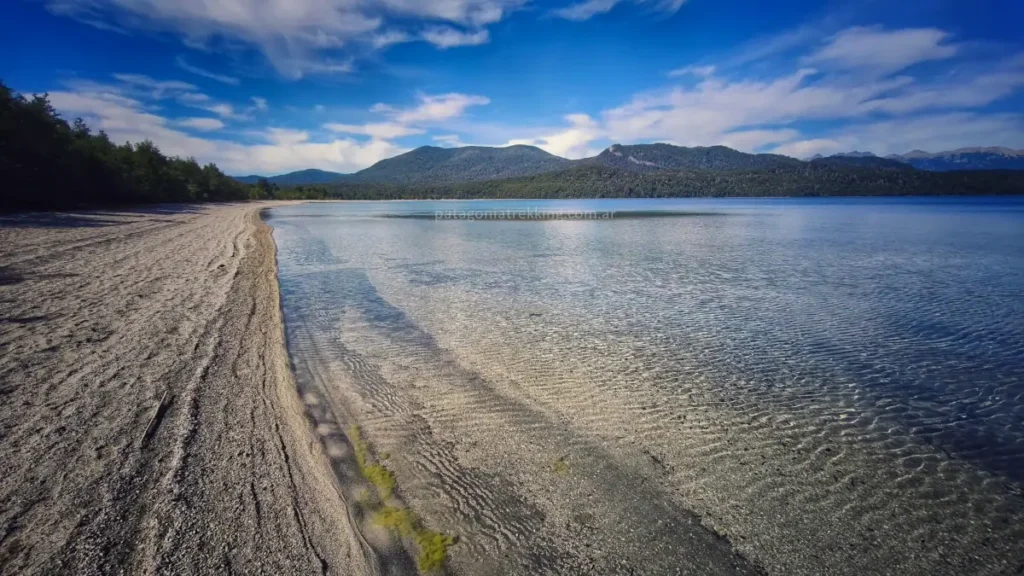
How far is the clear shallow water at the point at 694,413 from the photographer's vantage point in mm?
3609

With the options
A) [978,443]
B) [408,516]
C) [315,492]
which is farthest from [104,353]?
[978,443]

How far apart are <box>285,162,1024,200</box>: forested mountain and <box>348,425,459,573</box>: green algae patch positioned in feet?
543

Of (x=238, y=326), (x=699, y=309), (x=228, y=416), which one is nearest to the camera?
(x=228, y=416)

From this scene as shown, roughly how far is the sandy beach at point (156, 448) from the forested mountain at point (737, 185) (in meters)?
161

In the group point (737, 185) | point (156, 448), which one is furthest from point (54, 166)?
point (737, 185)

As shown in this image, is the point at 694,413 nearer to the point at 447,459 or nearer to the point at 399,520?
the point at 447,459

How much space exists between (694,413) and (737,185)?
176736 millimetres

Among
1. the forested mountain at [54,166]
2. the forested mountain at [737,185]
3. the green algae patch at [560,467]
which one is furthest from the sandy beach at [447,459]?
the forested mountain at [737,185]

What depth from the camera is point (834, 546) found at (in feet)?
11.5

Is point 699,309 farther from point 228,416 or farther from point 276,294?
point 276,294

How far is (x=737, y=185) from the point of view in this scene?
160 metres

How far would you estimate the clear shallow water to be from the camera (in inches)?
142

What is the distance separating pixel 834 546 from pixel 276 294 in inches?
485

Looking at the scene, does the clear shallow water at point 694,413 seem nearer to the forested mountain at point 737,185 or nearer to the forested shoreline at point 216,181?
the forested shoreline at point 216,181
